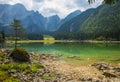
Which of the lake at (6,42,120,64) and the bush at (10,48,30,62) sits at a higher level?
the bush at (10,48,30,62)

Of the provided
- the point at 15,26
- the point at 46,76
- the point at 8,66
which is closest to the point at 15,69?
the point at 8,66

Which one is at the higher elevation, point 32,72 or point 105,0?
point 105,0

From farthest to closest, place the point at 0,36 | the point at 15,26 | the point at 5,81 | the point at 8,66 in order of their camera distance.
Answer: the point at 0,36 → the point at 15,26 → the point at 8,66 → the point at 5,81

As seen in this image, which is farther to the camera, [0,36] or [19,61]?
[0,36]

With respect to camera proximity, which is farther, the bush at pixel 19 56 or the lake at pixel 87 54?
the lake at pixel 87 54

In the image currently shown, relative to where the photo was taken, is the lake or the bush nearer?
the bush

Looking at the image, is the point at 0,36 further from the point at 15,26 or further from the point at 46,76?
the point at 46,76

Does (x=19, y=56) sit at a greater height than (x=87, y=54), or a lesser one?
greater

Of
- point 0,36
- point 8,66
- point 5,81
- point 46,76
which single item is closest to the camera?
point 5,81

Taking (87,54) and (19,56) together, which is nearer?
(19,56)

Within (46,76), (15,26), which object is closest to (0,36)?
(15,26)

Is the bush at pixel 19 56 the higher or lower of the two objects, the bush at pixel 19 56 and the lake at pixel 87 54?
the higher

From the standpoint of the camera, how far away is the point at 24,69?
3328 centimetres

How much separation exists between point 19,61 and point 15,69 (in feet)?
27.3
